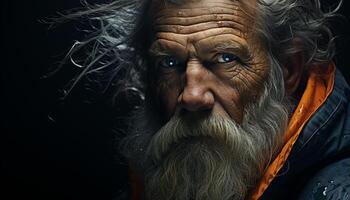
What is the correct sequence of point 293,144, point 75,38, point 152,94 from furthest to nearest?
point 75,38 → point 152,94 → point 293,144

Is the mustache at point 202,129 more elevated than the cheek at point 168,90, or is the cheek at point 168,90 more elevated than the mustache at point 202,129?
the cheek at point 168,90

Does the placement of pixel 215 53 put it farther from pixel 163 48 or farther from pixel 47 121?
pixel 47 121

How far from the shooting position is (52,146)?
2.31m

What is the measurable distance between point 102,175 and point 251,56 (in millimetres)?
731

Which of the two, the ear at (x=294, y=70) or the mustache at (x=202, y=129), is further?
the ear at (x=294, y=70)

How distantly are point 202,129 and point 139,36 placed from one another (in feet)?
1.14

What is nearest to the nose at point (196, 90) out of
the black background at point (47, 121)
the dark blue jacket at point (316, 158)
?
the dark blue jacket at point (316, 158)

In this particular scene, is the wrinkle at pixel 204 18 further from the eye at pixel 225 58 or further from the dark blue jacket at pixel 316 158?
the dark blue jacket at pixel 316 158

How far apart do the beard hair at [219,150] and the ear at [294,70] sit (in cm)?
4

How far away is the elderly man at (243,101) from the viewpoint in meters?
1.71

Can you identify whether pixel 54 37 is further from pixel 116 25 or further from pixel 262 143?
pixel 262 143

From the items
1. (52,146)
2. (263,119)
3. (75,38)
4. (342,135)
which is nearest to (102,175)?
(52,146)

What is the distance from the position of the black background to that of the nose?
1.72ft

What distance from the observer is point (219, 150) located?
5.84 feet
